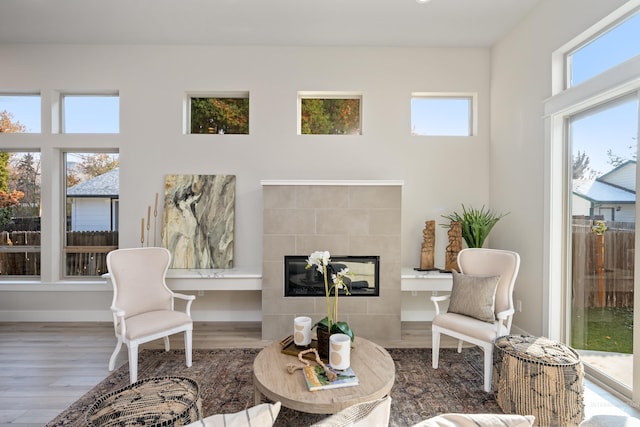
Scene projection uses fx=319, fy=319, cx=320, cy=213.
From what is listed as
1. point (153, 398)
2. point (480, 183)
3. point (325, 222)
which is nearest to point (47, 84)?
point (325, 222)

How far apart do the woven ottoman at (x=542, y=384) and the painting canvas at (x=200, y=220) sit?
3017 mm

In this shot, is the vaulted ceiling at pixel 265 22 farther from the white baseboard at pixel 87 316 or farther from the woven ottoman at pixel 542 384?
the white baseboard at pixel 87 316

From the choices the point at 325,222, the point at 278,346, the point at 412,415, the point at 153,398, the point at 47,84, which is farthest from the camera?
the point at 47,84

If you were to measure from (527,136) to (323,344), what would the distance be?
3.00 metres

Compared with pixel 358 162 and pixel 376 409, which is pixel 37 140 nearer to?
pixel 358 162

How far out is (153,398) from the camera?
1655mm

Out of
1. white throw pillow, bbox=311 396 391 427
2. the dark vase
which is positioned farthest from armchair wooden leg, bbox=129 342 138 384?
white throw pillow, bbox=311 396 391 427

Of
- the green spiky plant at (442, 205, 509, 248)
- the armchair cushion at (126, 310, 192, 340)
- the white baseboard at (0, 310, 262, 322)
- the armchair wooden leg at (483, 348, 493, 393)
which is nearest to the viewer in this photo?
the armchair wooden leg at (483, 348, 493, 393)

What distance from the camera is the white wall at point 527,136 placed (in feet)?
9.82

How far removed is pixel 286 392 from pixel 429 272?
245 centimetres

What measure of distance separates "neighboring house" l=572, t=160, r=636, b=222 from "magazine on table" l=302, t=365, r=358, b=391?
7.59 feet

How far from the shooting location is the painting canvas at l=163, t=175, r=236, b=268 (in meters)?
3.91

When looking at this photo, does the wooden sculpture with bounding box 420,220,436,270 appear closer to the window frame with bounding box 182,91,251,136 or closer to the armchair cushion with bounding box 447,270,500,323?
the armchair cushion with bounding box 447,270,500,323

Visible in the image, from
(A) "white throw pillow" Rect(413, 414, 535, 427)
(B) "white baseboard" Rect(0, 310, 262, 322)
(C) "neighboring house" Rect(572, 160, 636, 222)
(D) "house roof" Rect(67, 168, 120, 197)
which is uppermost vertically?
(D) "house roof" Rect(67, 168, 120, 197)
